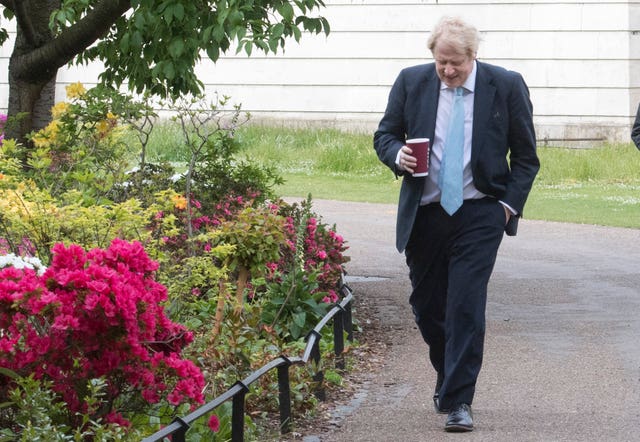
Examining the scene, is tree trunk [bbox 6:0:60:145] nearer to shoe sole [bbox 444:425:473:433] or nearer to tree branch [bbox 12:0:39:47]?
tree branch [bbox 12:0:39:47]

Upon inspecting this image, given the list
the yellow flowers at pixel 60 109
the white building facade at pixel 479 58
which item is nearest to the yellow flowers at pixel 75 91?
the yellow flowers at pixel 60 109

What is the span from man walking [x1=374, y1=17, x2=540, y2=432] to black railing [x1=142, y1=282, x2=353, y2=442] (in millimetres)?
785

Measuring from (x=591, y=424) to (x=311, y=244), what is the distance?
366cm

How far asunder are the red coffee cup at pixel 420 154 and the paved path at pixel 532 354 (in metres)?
1.27

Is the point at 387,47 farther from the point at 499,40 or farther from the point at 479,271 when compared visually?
the point at 479,271

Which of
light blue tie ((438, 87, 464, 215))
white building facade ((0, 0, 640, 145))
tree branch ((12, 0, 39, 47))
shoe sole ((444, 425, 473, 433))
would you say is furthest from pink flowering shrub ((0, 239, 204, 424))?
white building facade ((0, 0, 640, 145))

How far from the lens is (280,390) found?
6352mm

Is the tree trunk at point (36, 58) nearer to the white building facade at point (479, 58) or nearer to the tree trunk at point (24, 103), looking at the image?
the tree trunk at point (24, 103)

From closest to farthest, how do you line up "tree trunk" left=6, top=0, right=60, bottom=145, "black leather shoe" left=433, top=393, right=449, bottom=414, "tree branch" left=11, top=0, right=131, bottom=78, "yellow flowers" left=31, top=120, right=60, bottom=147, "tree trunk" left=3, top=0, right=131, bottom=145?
"black leather shoe" left=433, top=393, right=449, bottom=414 → "yellow flowers" left=31, top=120, right=60, bottom=147 → "tree branch" left=11, top=0, right=131, bottom=78 → "tree trunk" left=3, top=0, right=131, bottom=145 → "tree trunk" left=6, top=0, right=60, bottom=145

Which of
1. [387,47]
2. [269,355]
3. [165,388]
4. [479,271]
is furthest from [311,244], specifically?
[387,47]

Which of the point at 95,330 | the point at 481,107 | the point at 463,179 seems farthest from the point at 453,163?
the point at 95,330

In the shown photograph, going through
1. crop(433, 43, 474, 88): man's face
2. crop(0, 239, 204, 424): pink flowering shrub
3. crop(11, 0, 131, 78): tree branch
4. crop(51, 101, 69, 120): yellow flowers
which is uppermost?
crop(11, 0, 131, 78): tree branch

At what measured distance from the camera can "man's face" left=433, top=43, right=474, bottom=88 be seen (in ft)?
20.7

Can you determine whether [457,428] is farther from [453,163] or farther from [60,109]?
[60,109]
